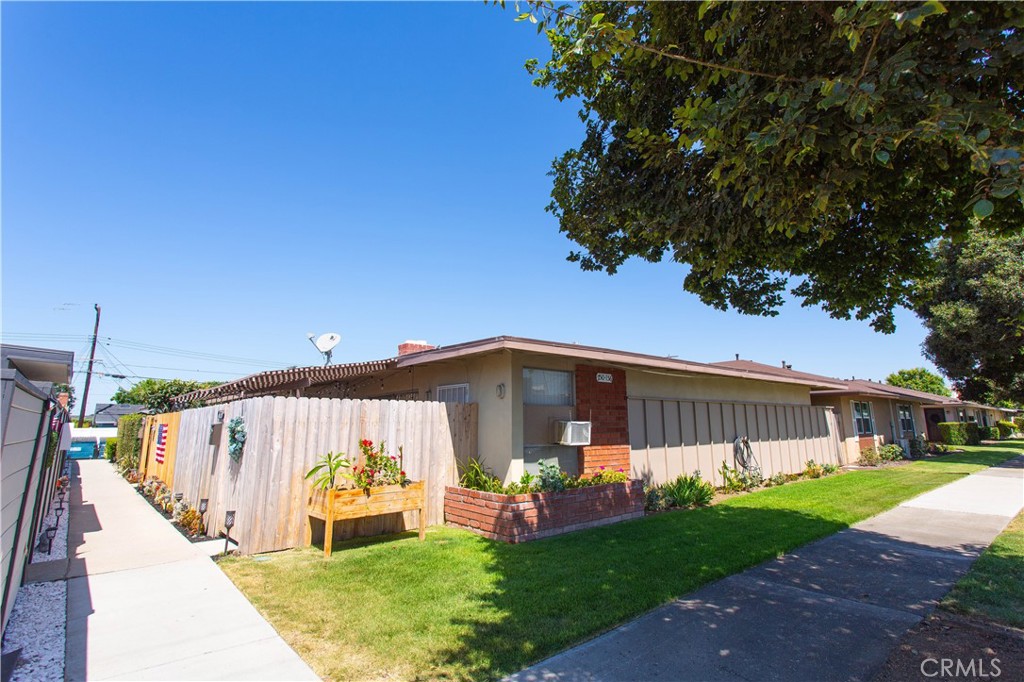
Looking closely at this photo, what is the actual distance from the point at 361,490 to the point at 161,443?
8.26m

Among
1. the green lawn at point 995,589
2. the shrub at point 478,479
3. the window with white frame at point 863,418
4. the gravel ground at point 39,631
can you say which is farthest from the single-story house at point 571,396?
the window with white frame at point 863,418

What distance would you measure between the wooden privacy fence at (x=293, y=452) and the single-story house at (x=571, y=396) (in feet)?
3.04

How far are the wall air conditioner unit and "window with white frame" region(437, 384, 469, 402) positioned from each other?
6.37ft

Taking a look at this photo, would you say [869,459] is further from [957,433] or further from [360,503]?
A: [360,503]

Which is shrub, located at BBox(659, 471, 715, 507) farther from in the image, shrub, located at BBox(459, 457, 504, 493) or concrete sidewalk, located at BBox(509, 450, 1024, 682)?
shrub, located at BBox(459, 457, 504, 493)

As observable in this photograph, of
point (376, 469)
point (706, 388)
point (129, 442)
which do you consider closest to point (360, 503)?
point (376, 469)

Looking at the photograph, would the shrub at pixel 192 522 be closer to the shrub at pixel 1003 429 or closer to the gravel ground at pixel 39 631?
the gravel ground at pixel 39 631

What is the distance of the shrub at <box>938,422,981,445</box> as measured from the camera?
28281 millimetres

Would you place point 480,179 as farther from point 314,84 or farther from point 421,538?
point 421,538

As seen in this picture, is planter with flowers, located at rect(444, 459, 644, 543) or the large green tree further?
planter with flowers, located at rect(444, 459, 644, 543)

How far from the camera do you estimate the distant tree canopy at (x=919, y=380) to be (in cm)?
5700

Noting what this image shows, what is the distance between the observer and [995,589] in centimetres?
497

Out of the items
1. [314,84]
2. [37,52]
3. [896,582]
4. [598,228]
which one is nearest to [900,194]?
[598,228]

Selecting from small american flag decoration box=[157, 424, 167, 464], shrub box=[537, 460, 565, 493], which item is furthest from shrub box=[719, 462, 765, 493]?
small american flag decoration box=[157, 424, 167, 464]
